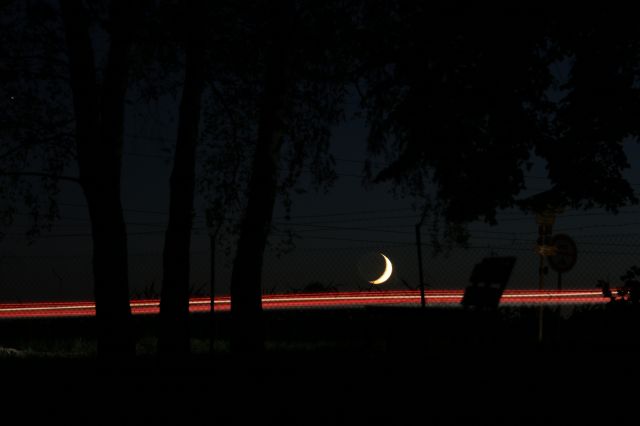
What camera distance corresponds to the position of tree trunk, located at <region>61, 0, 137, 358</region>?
11344 millimetres

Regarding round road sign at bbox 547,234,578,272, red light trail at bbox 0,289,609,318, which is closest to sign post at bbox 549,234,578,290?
round road sign at bbox 547,234,578,272

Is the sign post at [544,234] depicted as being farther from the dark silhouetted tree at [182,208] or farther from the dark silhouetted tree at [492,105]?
the dark silhouetted tree at [182,208]

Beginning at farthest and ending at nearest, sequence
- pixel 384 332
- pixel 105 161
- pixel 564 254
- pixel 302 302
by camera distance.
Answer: pixel 302 302
pixel 564 254
pixel 105 161
pixel 384 332

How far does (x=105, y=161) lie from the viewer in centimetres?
1138

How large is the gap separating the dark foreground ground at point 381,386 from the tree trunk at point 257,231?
51 centimetres

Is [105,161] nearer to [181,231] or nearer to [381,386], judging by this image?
[181,231]

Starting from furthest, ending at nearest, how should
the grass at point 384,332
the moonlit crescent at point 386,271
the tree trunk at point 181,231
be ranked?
the moonlit crescent at point 386,271 → the tree trunk at point 181,231 → the grass at point 384,332

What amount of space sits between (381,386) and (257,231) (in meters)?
5.58

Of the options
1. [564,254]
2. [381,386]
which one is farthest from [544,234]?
[381,386]

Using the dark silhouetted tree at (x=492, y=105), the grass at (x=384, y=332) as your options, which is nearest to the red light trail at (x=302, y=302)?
the grass at (x=384, y=332)

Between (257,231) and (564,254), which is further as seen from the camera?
(564,254)

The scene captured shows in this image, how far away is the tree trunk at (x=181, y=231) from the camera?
12.1 metres

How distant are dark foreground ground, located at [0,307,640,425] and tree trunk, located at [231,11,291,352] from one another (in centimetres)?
51

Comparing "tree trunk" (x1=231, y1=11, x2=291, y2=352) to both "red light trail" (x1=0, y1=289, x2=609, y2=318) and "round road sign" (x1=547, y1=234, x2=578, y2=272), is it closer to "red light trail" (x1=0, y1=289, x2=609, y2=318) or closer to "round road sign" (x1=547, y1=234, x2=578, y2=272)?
"round road sign" (x1=547, y1=234, x2=578, y2=272)
